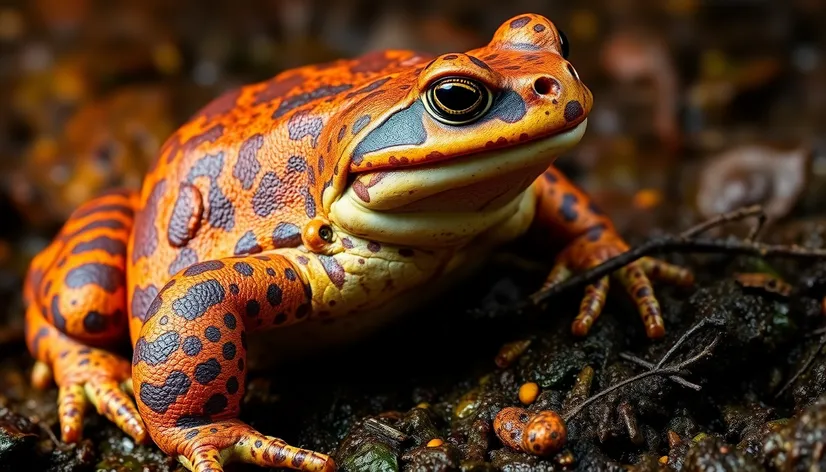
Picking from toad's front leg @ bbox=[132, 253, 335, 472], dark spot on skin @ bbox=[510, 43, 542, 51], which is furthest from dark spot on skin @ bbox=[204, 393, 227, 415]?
dark spot on skin @ bbox=[510, 43, 542, 51]

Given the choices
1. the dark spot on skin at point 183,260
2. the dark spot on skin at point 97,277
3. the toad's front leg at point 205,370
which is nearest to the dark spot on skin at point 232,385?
the toad's front leg at point 205,370

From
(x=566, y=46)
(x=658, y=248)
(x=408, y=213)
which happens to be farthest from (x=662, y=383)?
(x=566, y=46)

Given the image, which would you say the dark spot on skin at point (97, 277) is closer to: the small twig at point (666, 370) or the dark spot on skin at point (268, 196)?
the dark spot on skin at point (268, 196)

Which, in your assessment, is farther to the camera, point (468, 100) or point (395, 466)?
point (395, 466)

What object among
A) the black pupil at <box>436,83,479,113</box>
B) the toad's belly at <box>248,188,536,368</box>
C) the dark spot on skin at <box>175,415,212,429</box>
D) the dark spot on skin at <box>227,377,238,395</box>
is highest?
the black pupil at <box>436,83,479,113</box>

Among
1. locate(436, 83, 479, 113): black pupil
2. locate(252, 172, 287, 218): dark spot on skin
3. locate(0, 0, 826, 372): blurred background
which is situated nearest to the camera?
locate(436, 83, 479, 113): black pupil

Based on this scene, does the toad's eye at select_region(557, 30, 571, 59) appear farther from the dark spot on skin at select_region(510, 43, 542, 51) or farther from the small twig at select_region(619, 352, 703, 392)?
the small twig at select_region(619, 352, 703, 392)

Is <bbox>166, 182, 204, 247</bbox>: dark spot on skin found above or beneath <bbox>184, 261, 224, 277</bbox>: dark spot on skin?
above

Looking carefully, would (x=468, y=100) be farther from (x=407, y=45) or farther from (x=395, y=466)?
(x=407, y=45)
